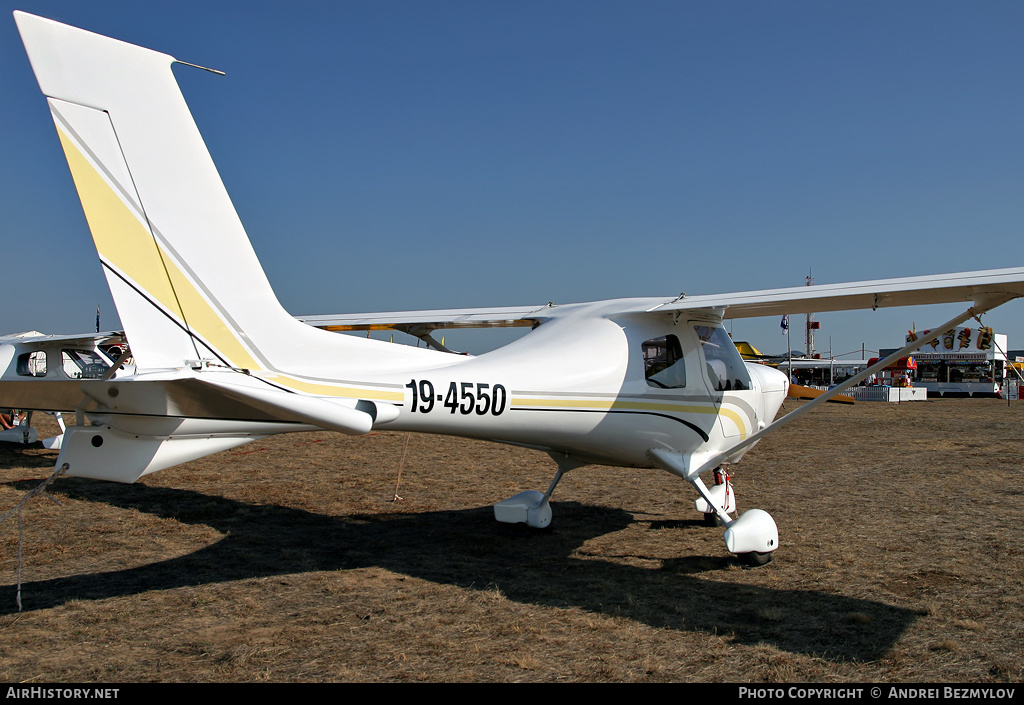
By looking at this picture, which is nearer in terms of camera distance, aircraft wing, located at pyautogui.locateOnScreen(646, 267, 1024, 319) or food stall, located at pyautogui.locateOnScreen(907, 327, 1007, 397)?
aircraft wing, located at pyautogui.locateOnScreen(646, 267, 1024, 319)

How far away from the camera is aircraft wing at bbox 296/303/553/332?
24.3 ft

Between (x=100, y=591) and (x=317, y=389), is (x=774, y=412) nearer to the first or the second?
(x=317, y=389)

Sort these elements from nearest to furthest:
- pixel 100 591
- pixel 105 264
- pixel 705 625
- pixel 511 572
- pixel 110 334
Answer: pixel 105 264 < pixel 705 625 < pixel 100 591 < pixel 511 572 < pixel 110 334

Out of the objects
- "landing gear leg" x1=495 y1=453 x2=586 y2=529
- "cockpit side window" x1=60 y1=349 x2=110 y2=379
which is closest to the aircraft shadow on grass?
"landing gear leg" x1=495 y1=453 x2=586 y2=529

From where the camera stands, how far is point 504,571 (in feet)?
19.1

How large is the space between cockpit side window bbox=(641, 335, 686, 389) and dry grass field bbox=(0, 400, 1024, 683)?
1624mm

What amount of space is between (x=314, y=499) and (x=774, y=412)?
5.74 metres

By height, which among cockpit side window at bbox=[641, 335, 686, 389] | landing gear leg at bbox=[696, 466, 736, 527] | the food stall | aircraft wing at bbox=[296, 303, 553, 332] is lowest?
the food stall

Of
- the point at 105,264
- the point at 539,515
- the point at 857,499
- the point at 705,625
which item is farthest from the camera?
the point at 857,499

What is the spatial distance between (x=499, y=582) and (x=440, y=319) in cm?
315

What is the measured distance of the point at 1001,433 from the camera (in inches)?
692

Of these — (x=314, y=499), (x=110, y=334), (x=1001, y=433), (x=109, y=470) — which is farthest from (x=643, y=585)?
(x=1001, y=433)

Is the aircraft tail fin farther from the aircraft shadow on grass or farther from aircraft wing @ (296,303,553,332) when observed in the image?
aircraft wing @ (296,303,553,332)

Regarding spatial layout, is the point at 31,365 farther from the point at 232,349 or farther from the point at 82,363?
the point at 232,349
